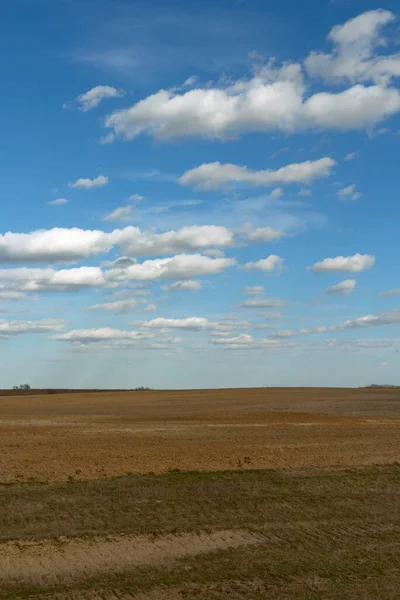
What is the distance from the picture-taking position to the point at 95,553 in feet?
38.3

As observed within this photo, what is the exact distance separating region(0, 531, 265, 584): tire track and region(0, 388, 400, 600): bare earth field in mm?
20

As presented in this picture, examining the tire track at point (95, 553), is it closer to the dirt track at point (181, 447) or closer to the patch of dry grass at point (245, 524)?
the patch of dry grass at point (245, 524)

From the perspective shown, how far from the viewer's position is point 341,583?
10281mm

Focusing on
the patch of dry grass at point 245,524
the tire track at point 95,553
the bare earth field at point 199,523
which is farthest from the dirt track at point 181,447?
the tire track at point 95,553

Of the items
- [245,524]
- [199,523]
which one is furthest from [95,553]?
[245,524]

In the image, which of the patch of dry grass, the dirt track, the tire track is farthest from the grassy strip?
the dirt track

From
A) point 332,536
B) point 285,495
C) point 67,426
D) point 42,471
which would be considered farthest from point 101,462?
point 67,426

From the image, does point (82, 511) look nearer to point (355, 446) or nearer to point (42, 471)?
point (42, 471)

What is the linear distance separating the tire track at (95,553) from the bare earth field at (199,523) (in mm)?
20

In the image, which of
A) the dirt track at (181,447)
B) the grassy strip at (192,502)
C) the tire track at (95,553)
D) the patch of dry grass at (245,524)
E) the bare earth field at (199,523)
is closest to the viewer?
the patch of dry grass at (245,524)

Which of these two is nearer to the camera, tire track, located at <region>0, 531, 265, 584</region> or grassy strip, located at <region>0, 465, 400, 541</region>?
tire track, located at <region>0, 531, 265, 584</region>

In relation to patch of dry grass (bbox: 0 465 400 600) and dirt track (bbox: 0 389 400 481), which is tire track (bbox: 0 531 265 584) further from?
dirt track (bbox: 0 389 400 481)

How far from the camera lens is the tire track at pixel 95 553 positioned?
1062cm

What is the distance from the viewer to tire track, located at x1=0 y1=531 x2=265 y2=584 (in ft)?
34.8
